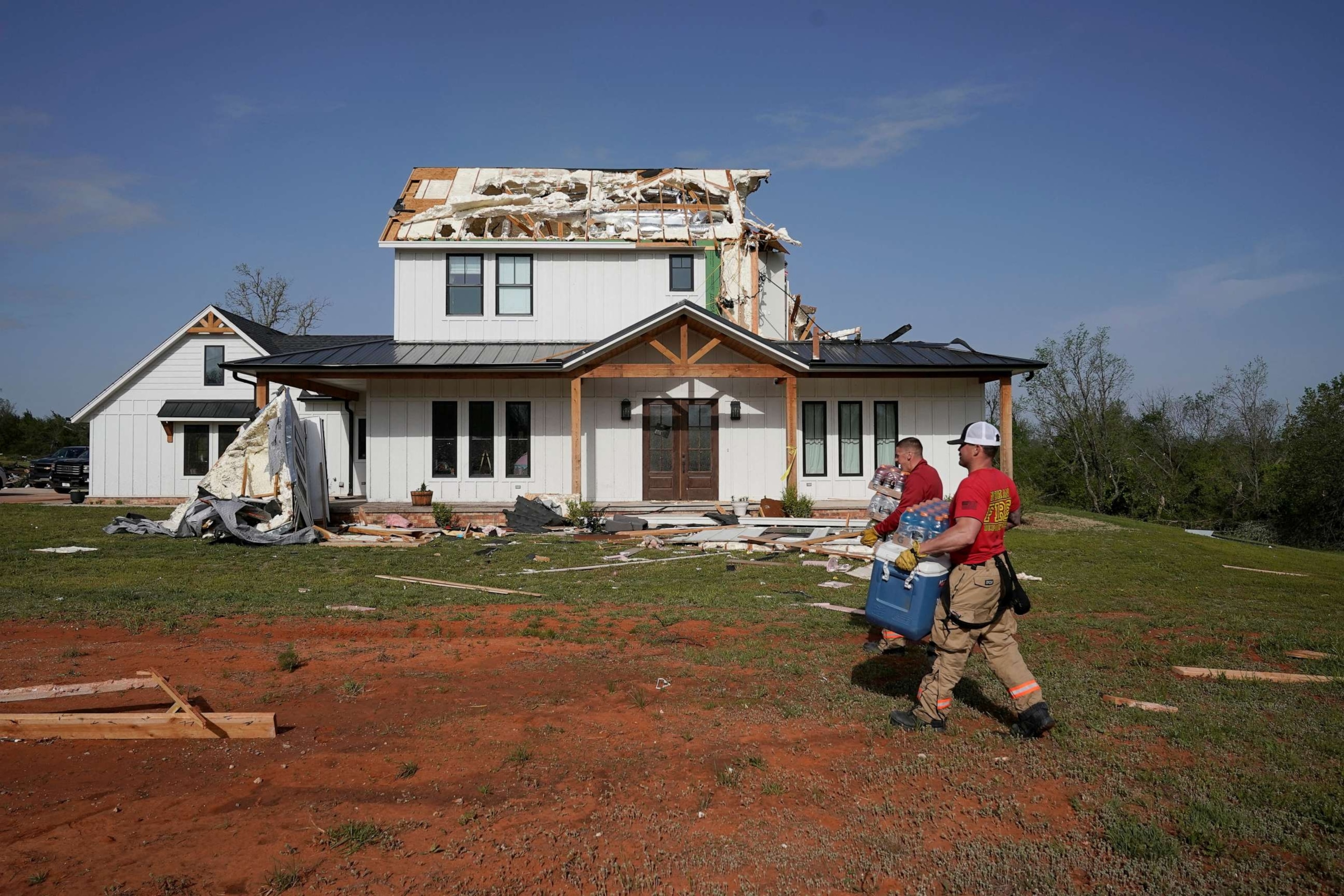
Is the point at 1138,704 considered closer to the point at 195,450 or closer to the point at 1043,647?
the point at 1043,647

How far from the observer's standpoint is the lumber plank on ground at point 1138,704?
5043mm

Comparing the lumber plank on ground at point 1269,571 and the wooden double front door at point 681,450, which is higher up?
the wooden double front door at point 681,450

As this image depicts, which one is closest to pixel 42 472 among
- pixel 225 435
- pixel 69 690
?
pixel 225 435

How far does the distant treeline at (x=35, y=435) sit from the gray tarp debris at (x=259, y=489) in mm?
48889

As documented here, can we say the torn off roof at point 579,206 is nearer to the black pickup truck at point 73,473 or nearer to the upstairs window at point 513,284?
the upstairs window at point 513,284

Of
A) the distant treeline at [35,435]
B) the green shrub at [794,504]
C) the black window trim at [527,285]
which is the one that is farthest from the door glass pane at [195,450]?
the distant treeline at [35,435]

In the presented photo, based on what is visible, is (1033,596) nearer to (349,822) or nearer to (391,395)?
(349,822)

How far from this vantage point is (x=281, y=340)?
27.3 metres

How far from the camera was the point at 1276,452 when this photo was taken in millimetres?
38812

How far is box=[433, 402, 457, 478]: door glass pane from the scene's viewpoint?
18688 mm

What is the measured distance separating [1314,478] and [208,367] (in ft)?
133

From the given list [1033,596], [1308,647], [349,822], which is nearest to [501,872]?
[349,822]

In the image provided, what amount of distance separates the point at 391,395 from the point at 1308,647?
56.1 feet

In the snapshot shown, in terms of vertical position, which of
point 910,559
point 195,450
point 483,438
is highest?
point 483,438
